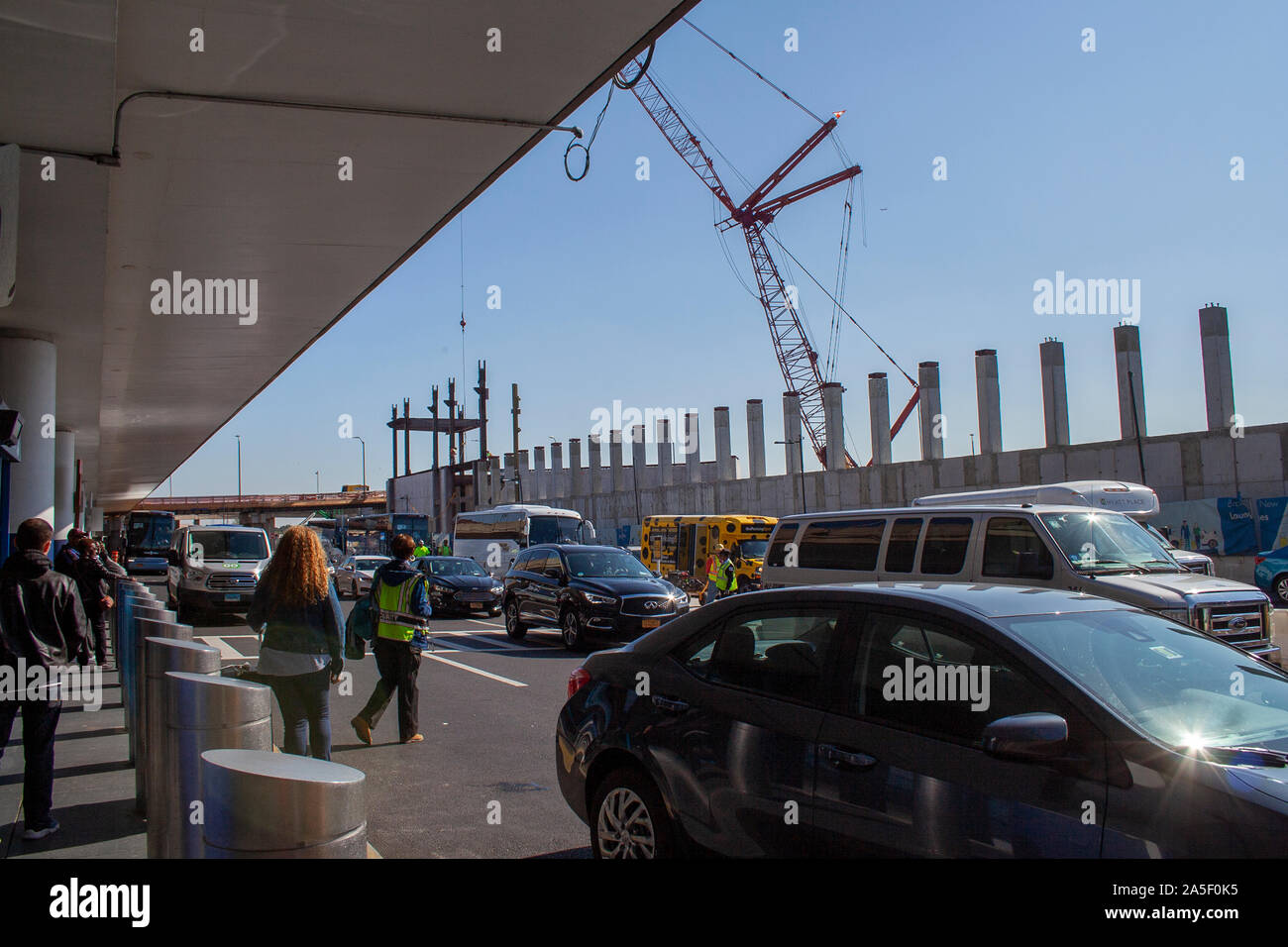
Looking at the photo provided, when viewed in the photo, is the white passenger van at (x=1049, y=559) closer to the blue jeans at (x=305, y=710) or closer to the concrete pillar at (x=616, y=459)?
the blue jeans at (x=305, y=710)

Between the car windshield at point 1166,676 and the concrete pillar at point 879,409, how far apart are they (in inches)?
1330

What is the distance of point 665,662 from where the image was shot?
4.88m

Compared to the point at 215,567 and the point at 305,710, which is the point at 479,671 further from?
the point at 215,567

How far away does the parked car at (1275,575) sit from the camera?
891 inches

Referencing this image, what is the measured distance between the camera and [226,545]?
22.6 m

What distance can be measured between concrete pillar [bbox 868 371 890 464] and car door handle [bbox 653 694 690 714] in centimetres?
3371

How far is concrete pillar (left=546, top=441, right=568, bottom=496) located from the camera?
2303 inches

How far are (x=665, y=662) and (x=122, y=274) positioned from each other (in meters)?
11.2

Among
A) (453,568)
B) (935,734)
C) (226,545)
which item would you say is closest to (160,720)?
(935,734)

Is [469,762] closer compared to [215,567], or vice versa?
[469,762]

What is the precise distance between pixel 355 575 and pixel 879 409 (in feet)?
66.2

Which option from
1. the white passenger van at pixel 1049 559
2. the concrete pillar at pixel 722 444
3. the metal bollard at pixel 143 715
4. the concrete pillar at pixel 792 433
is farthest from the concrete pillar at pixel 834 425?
the metal bollard at pixel 143 715
